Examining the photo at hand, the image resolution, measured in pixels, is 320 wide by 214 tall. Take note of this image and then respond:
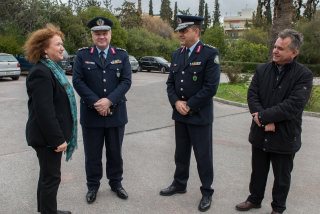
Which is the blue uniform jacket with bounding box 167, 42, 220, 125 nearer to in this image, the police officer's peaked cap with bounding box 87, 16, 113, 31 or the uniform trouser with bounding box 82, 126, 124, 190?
the uniform trouser with bounding box 82, 126, 124, 190

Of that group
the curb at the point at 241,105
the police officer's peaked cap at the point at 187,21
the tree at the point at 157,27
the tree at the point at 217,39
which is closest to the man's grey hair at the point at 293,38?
the police officer's peaked cap at the point at 187,21

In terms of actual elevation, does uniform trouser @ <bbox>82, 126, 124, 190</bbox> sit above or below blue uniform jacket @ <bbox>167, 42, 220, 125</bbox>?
below

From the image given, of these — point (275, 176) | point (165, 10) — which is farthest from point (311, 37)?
point (165, 10)

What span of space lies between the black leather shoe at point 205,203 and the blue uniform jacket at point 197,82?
0.83 meters

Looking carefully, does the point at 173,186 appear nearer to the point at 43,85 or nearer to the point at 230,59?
the point at 43,85

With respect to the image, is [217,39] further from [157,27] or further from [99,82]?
[99,82]

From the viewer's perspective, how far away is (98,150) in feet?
14.3

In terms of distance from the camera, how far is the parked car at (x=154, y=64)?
102 ft

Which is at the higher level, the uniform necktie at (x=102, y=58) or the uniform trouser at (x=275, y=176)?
the uniform necktie at (x=102, y=58)

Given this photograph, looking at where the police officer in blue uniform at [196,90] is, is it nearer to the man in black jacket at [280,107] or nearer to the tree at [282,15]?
the man in black jacket at [280,107]

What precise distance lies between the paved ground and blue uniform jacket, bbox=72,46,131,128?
909mm

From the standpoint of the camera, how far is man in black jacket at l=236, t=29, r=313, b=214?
144 inches

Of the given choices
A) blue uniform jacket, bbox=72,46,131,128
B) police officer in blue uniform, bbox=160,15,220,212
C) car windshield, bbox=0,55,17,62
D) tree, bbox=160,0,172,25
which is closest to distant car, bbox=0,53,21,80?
car windshield, bbox=0,55,17,62

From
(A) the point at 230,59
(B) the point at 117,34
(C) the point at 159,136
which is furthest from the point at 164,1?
(C) the point at 159,136
